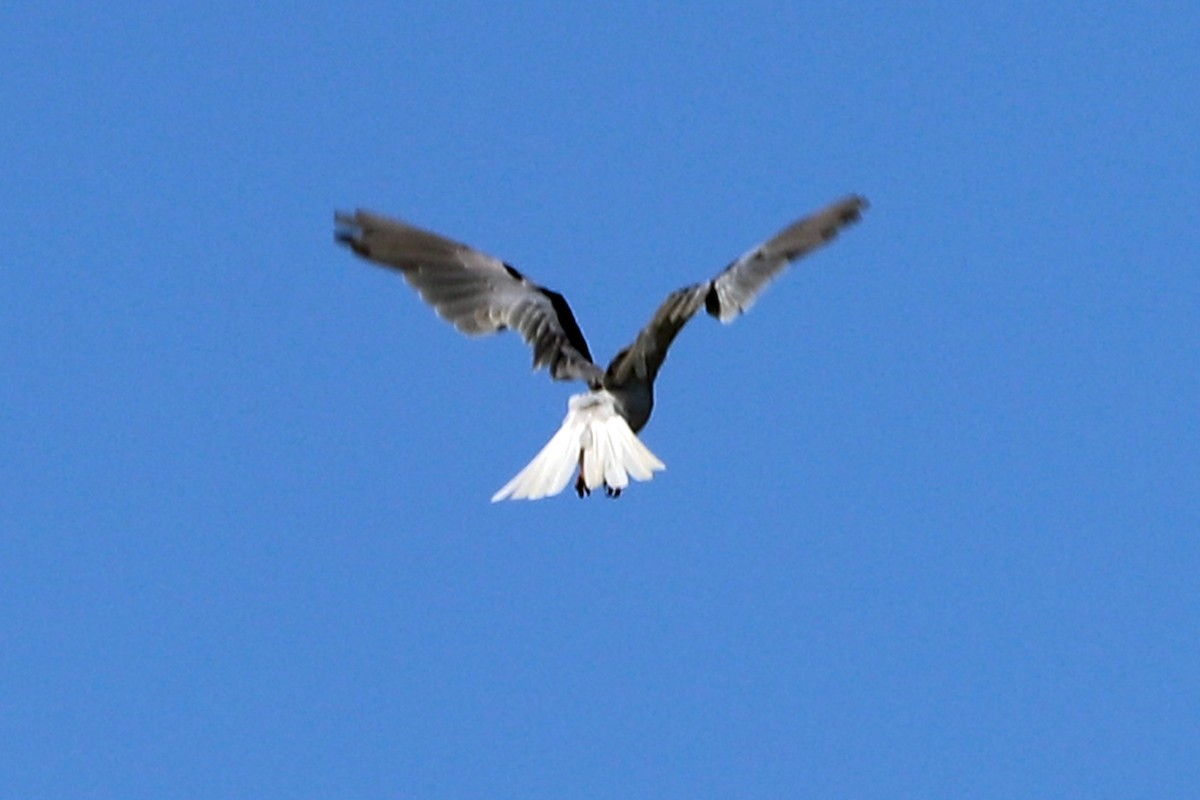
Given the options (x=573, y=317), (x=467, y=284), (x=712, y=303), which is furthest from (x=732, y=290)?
(x=467, y=284)

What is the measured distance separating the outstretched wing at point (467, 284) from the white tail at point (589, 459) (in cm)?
181

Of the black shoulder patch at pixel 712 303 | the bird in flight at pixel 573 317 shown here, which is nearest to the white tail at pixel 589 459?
the bird in flight at pixel 573 317

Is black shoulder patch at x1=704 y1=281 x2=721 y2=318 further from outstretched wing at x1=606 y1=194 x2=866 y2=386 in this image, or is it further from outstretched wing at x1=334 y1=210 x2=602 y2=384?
outstretched wing at x1=334 y1=210 x2=602 y2=384

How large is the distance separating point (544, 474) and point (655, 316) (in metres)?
2.19

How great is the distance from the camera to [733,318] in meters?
18.4

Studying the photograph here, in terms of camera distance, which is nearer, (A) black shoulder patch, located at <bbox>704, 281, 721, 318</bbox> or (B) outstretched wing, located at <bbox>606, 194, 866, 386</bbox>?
(B) outstretched wing, located at <bbox>606, 194, 866, 386</bbox>

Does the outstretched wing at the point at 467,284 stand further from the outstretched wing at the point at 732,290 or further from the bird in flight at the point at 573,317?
the outstretched wing at the point at 732,290

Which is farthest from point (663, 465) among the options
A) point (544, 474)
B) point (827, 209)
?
point (827, 209)

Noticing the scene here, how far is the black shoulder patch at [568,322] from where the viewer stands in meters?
18.9

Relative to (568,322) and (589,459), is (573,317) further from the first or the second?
(589,459)

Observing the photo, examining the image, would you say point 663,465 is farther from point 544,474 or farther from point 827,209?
point 827,209

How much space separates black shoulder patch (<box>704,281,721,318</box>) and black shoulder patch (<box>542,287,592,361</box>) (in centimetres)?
104

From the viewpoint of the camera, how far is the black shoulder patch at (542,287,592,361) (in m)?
18.9

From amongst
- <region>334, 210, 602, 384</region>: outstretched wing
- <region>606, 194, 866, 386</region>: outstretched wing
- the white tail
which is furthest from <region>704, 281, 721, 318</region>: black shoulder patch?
the white tail
